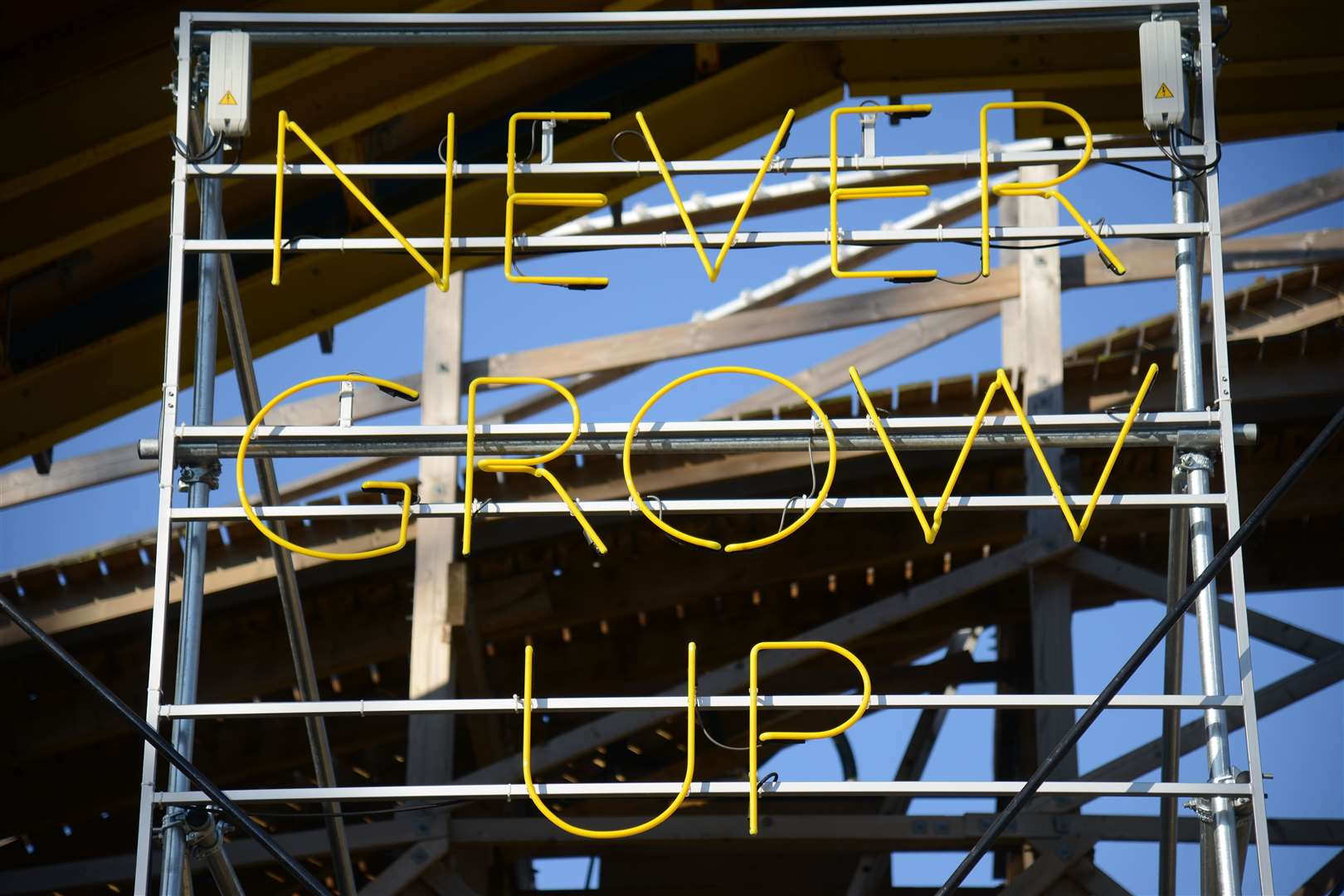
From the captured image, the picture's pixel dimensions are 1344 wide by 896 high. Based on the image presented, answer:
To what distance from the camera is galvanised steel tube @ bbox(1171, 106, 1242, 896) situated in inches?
176

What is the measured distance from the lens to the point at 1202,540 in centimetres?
477

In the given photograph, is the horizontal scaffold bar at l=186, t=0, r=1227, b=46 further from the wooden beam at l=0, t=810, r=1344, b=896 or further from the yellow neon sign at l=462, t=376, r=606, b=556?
the wooden beam at l=0, t=810, r=1344, b=896

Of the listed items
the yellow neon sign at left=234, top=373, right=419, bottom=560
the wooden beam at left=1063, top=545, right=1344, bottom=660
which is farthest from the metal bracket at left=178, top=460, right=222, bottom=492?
the wooden beam at left=1063, top=545, right=1344, bottom=660

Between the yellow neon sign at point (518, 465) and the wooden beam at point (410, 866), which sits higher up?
the yellow neon sign at point (518, 465)

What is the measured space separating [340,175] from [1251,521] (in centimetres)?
263

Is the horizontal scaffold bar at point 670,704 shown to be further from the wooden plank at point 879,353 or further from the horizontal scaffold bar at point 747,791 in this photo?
the wooden plank at point 879,353

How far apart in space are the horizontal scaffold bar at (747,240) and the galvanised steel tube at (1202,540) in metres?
0.13

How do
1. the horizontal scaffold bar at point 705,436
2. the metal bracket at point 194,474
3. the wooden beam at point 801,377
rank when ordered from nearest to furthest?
the horizontal scaffold bar at point 705,436 < the metal bracket at point 194,474 < the wooden beam at point 801,377

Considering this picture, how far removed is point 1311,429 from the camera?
923 cm

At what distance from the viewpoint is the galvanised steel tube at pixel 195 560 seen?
14.6ft

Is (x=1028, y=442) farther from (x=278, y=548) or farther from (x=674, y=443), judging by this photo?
(x=278, y=548)

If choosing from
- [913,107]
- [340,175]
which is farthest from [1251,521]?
[340,175]

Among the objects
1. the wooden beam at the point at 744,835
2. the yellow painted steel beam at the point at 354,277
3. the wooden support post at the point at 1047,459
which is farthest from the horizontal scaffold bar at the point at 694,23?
the wooden beam at the point at 744,835

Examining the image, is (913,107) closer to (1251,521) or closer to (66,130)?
(1251,521)
